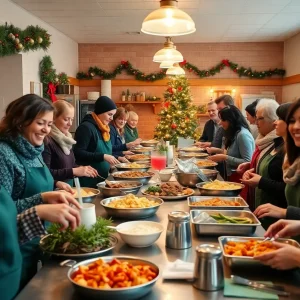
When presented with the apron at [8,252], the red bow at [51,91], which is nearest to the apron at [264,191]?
the apron at [8,252]

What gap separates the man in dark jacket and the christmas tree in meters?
0.18

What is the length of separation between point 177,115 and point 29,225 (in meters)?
5.35

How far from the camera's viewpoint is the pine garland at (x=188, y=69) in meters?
9.73

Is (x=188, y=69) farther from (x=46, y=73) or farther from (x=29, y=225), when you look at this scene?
(x=29, y=225)

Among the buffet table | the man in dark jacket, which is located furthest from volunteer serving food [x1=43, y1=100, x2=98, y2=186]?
the man in dark jacket

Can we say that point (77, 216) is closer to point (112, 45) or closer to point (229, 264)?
point (229, 264)

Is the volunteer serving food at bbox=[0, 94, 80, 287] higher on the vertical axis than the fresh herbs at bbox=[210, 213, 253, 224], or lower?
higher

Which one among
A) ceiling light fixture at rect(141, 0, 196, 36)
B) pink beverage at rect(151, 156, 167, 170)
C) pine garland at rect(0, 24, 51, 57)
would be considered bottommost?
pink beverage at rect(151, 156, 167, 170)

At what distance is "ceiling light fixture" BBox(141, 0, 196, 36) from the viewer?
2.61 meters

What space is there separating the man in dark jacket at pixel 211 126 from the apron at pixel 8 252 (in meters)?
4.90

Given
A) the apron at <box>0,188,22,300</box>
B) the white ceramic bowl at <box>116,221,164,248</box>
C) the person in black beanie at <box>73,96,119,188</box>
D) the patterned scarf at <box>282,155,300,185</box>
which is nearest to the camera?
the apron at <box>0,188,22,300</box>

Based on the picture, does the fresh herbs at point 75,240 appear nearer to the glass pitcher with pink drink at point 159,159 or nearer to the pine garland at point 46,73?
the glass pitcher with pink drink at point 159,159

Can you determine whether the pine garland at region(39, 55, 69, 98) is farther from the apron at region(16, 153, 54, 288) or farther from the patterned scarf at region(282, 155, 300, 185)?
the patterned scarf at region(282, 155, 300, 185)

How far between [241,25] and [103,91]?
3.65 metres
